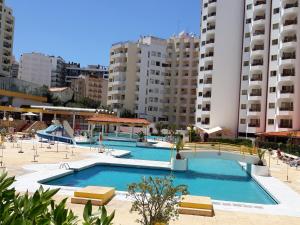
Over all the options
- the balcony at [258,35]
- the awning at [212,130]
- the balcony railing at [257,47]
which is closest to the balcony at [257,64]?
the balcony railing at [257,47]

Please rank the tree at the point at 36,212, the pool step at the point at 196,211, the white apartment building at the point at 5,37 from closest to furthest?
the tree at the point at 36,212, the pool step at the point at 196,211, the white apartment building at the point at 5,37

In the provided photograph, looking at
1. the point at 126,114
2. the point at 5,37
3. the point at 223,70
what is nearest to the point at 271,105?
the point at 223,70

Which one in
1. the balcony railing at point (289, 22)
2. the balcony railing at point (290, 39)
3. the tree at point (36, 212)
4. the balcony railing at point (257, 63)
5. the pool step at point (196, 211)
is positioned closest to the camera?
the tree at point (36, 212)

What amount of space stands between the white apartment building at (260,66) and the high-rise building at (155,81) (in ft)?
84.9

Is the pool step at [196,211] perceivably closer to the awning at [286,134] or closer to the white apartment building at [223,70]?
the awning at [286,134]

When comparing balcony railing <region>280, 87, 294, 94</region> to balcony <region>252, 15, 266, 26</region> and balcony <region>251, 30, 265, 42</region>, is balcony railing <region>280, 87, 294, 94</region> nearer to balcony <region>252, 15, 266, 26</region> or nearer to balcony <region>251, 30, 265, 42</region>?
balcony <region>251, 30, 265, 42</region>

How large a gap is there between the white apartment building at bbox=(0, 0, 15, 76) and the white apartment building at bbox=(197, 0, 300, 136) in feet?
155

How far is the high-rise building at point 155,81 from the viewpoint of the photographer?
95531 millimetres

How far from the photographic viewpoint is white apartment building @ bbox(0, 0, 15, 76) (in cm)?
9038

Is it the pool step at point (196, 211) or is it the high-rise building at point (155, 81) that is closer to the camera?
the pool step at point (196, 211)

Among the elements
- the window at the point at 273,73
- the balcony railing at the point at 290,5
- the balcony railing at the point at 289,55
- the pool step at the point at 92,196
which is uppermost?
the balcony railing at the point at 290,5

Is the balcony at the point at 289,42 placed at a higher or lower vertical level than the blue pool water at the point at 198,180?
higher

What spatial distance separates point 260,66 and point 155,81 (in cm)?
3942

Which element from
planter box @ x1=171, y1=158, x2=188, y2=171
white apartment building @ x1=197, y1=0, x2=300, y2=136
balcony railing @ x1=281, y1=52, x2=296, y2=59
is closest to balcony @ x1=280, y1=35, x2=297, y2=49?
white apartment building @ x1=197, y1=0, x2=300, y2=136
